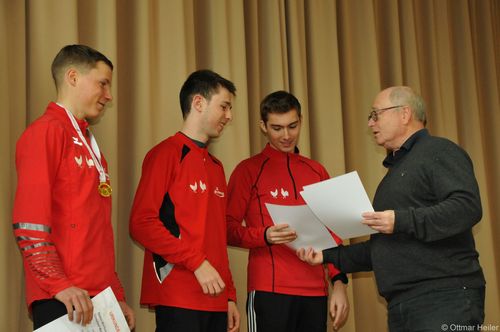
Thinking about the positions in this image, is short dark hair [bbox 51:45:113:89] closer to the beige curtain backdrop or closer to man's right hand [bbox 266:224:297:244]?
the beige curtain backdrop

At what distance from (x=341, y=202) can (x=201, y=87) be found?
2.87ft

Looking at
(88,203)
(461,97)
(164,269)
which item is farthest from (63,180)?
(461,97)

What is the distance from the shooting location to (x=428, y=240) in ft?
7.11

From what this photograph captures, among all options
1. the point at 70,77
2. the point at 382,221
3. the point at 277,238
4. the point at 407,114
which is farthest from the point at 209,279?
the point at 407,114

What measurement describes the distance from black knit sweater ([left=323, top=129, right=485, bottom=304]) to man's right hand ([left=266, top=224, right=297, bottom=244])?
0.40 metres

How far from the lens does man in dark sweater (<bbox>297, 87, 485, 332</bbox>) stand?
2160 millimetres

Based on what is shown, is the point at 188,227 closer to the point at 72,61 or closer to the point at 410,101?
the point at 72,61

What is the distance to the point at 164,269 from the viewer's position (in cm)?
242

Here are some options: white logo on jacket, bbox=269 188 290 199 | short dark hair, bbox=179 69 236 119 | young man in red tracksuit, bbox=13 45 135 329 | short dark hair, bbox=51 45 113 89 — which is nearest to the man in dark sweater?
white logo on jacket, bbox=269 188 290 199

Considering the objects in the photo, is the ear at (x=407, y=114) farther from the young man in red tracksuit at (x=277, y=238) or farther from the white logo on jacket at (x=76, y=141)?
the white logo on jacket at (x=76, y=141)

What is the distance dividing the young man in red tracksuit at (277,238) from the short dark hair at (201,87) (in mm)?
433

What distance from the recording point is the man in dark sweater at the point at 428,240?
216 centimetres

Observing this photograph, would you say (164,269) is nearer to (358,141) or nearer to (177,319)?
(177,319)

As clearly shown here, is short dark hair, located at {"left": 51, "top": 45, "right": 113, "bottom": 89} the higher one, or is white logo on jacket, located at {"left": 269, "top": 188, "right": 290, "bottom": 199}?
short dark hair, located at {"left": 51, "top": 45, "right": 113, "bottom": 89}
